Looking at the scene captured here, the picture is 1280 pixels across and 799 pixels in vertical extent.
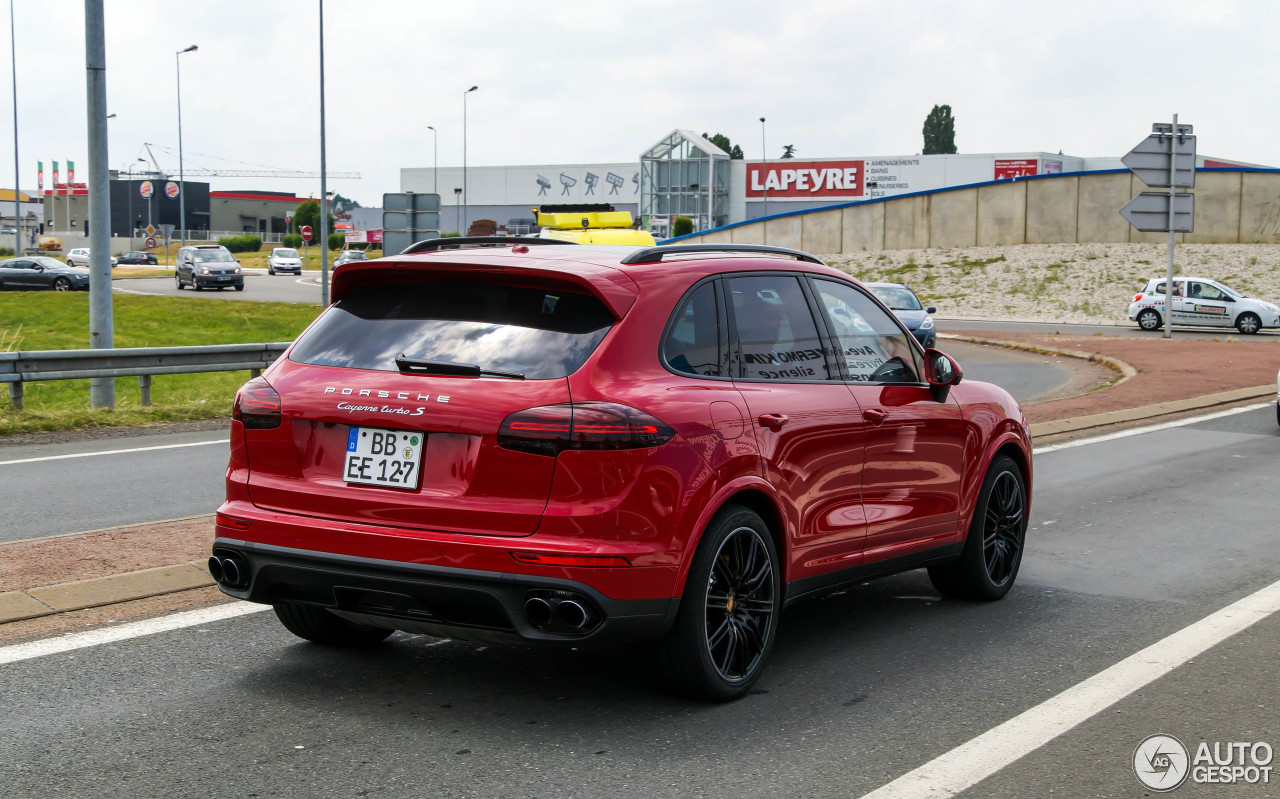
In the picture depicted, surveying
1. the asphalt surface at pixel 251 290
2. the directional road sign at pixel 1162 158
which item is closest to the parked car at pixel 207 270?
the asphalt surface at pixel 251 290

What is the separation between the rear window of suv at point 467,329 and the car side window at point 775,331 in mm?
737

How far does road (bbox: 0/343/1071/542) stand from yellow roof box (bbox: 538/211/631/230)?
14.1 metres

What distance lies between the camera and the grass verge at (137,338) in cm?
1444

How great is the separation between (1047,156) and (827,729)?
98570 millimetres

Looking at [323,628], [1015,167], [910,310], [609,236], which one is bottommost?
[323,628]

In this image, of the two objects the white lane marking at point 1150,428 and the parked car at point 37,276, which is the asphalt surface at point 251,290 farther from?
the white lane marking at point 1150,428

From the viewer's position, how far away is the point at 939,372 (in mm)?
6117

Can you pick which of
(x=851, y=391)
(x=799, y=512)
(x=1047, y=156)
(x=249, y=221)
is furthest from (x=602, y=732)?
(x=249, y=221)

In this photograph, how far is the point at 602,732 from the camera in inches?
179

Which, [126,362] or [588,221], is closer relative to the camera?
[126,362]

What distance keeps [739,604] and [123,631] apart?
8.92 feet

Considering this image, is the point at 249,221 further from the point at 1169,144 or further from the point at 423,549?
the point at 423,549

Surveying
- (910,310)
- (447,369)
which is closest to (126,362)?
(447,369)

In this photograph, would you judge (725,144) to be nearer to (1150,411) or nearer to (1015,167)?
(1015,167)
